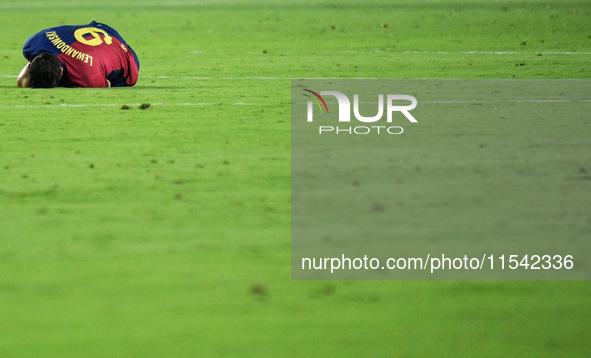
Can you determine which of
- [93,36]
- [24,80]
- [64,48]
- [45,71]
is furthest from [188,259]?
[24,80]

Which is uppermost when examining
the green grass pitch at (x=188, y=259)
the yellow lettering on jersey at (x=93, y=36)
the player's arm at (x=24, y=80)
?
the yellow lettering on jersey at (x=93, y=36)

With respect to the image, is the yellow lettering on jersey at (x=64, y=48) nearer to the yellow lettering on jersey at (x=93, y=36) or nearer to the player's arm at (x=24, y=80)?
the yellow lettering on jersey at (x=93, y=36)

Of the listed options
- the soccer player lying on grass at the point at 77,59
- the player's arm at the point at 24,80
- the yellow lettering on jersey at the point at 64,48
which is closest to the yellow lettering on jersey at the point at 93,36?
the soccer player lying on grass at the point at 77,59

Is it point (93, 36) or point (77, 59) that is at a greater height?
point (93, 36)

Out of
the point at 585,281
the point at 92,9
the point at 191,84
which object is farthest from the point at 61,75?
the point at 92,9

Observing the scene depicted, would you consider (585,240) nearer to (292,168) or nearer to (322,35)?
(292,168)

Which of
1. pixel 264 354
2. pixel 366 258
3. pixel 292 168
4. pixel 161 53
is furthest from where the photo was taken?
pixel 161 53

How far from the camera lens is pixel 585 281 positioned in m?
4.23

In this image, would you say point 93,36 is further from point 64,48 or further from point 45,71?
point 45,71

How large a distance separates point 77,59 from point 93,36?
48 cm

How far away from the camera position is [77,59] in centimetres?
1233

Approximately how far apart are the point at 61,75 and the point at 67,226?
8.00 metres

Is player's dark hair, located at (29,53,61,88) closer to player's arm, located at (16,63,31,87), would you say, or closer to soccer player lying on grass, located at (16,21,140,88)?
soccer player lying on grass, located at (16,21,140,88)

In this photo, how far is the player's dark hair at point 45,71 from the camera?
1214 cm
